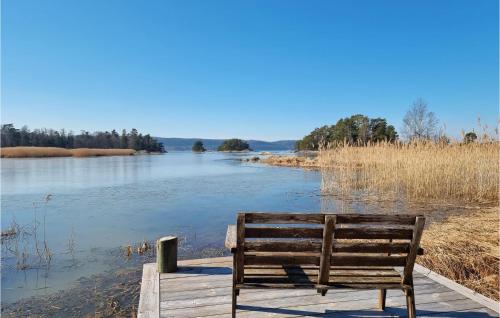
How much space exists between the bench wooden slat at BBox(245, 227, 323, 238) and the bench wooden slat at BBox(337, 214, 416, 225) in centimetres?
19

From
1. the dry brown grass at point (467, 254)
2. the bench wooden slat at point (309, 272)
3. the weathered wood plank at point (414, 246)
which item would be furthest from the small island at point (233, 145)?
the weathered wood plank at point (414, 246)

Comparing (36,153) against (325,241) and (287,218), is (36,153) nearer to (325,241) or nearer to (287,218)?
(287,218)

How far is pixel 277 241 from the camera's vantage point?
271cm

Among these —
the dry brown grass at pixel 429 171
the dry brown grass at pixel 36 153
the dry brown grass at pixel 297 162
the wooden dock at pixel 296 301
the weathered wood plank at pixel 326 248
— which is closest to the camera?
the weathered wood plank at pixel 326 248

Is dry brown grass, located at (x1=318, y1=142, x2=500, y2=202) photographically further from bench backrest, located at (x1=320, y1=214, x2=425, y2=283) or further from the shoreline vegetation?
bench backrest, located at (x1=320, y1=214, x2=425, y2=283)

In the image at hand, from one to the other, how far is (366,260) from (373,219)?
38cm

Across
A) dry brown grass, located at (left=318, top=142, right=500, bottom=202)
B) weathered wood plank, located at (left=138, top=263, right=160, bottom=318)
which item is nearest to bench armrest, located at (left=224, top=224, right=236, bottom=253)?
weathered wood plank, located at (left=138, top=263, right=160, bottom=318)

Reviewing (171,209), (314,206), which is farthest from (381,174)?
(171,209)

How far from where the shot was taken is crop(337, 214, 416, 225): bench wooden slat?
8.34 feet

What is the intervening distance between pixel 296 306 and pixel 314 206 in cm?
849

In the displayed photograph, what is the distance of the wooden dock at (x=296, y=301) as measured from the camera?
3.10m

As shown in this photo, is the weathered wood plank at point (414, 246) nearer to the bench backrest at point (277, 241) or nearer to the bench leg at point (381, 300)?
the bench leg at point (381, 300)

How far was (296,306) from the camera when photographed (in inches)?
127

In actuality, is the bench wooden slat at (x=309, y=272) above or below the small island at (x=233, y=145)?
below
